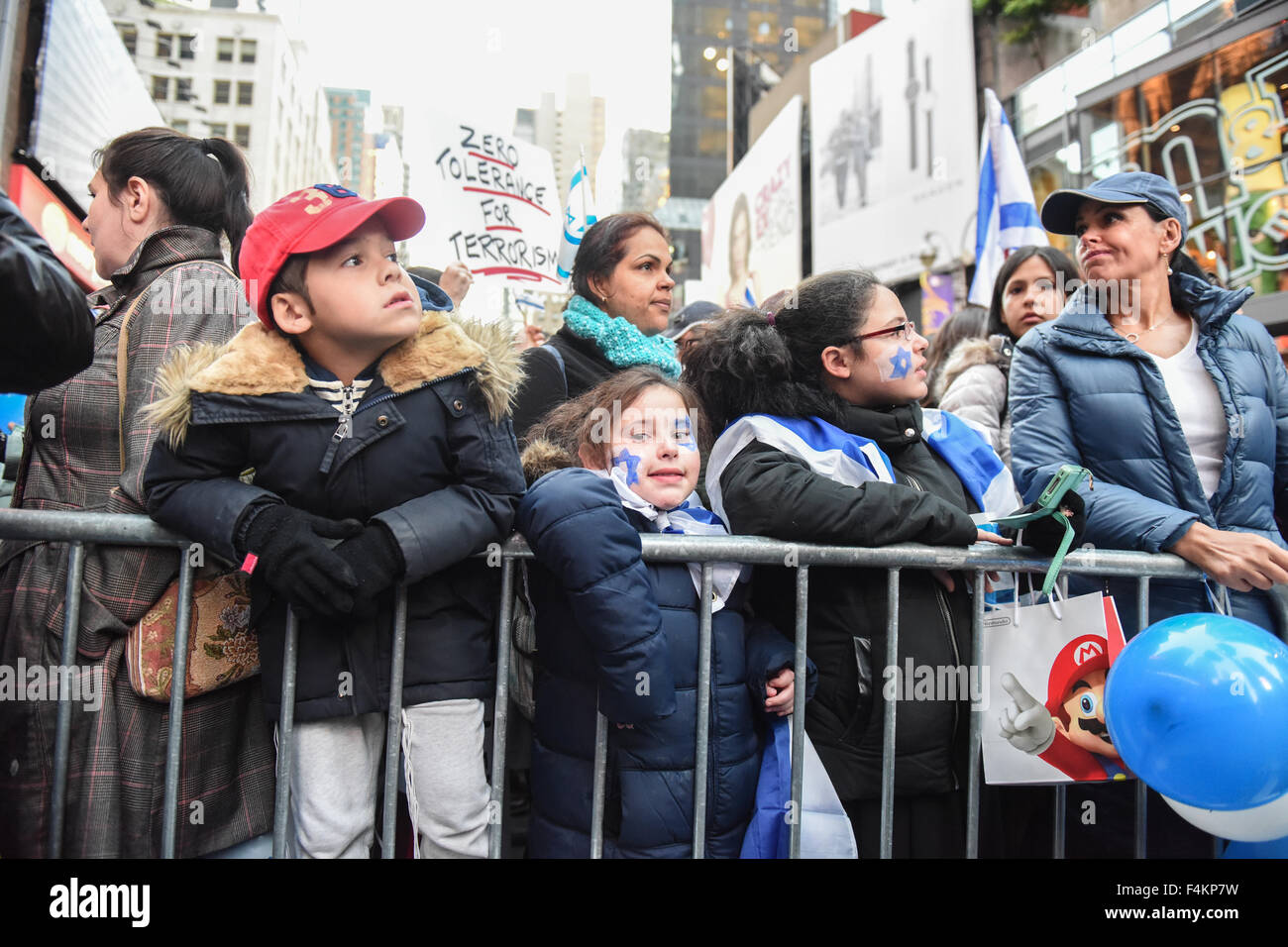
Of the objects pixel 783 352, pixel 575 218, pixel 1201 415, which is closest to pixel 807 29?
pixel 575 218

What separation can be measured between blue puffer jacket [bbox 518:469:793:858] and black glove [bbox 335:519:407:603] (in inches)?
Answer: 14.3

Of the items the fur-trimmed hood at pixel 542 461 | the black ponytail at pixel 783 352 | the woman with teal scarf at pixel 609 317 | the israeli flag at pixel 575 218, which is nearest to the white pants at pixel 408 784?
the fur-trimmed hood at pixel 542 461

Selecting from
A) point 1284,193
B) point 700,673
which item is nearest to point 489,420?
point 700,673

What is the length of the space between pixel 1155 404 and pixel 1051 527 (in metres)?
0.74

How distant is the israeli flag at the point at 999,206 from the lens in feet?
21.1

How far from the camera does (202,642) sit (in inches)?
84.3

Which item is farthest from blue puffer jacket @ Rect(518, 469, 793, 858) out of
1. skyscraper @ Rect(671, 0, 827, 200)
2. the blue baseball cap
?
skyscraper @ Rect(671, 0, 827, 200)

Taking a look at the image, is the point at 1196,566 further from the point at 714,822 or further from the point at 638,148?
the point at 638,148

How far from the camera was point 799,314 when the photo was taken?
9.39 ft

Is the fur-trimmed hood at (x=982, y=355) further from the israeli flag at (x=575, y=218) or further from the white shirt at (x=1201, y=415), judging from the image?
the israeli flag at (x=575, y=218)

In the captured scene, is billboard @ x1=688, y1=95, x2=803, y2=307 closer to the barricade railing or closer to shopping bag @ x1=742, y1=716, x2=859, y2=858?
the barricade railing

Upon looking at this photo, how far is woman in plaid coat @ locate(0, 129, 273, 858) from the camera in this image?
2088 mm

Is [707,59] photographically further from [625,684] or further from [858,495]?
[625,684]

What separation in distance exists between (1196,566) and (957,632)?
2.60ft
